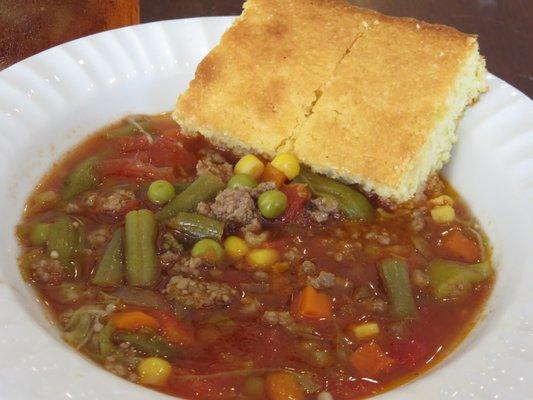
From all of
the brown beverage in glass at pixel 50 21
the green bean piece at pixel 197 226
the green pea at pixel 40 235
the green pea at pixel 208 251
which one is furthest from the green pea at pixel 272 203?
the brown beverage in glass at pixel 50 21

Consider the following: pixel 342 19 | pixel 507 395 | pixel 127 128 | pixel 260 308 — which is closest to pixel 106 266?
pixel 260 308

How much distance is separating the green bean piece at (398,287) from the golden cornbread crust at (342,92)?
460mm

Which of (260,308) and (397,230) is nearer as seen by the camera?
(260,308)

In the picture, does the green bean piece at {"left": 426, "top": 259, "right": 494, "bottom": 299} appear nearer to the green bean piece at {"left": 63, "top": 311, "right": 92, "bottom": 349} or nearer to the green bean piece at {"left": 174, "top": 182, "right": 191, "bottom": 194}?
the green bean piece at {"left": 174, "top": 182, "right": 191, "bottom": 194}

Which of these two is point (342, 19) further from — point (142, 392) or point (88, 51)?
point (142, 392)

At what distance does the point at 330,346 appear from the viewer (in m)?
2.87

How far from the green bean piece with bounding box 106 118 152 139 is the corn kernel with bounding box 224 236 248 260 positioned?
118 centimetres

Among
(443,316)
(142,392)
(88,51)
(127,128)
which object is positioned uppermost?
(88,51)

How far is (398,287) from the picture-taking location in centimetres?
312

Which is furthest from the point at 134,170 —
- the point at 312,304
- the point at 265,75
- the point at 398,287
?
the point at 398,287

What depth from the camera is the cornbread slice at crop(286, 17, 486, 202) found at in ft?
11.6

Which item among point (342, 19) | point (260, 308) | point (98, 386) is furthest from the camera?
point (342, 19)

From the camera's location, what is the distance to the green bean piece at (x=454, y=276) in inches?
125

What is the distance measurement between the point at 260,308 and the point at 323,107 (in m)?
1.33
